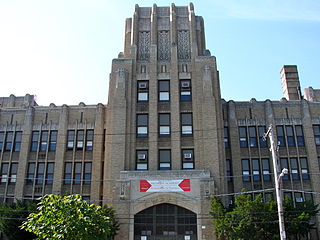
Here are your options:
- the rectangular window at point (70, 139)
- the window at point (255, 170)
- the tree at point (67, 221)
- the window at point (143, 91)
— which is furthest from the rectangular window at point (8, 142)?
the window at point (255, 170)

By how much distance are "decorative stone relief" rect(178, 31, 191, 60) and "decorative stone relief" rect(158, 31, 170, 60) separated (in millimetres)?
1189

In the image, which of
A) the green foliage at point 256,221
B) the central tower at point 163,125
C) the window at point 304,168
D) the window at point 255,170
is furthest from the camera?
the window at point 255,170

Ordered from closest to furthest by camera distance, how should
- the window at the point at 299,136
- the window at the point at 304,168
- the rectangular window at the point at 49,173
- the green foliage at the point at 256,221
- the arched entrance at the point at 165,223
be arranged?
1. the green foliage at the point at 256,221
2. the arched entrance at the point at 165,223
3. the window at the point at 304,168
4. the rectangular window at the point at 49,173
5. the window at the point at 299,136

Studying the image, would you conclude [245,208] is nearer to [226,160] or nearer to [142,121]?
[226,160]

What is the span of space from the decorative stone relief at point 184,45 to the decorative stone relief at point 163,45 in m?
1.19

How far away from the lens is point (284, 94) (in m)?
42.4

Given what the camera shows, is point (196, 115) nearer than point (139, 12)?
Yes

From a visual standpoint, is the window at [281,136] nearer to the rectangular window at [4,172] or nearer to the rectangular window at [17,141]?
the rectangular window at [17,141]

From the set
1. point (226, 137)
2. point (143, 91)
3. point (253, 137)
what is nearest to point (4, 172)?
point (143, 91)

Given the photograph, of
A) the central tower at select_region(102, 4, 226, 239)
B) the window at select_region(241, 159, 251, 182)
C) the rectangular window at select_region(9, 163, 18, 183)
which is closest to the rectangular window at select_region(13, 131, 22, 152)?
the rectangular window at select_region(9, 163, 18, 183)

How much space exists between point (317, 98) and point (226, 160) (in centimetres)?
1820

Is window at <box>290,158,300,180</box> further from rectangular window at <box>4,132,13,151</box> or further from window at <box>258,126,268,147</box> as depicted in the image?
rectangular window at <box>4,132,13,151</box>

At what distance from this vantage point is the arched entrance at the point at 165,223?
27.4 meters

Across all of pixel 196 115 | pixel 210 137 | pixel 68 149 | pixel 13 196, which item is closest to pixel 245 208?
pixel 210 137
